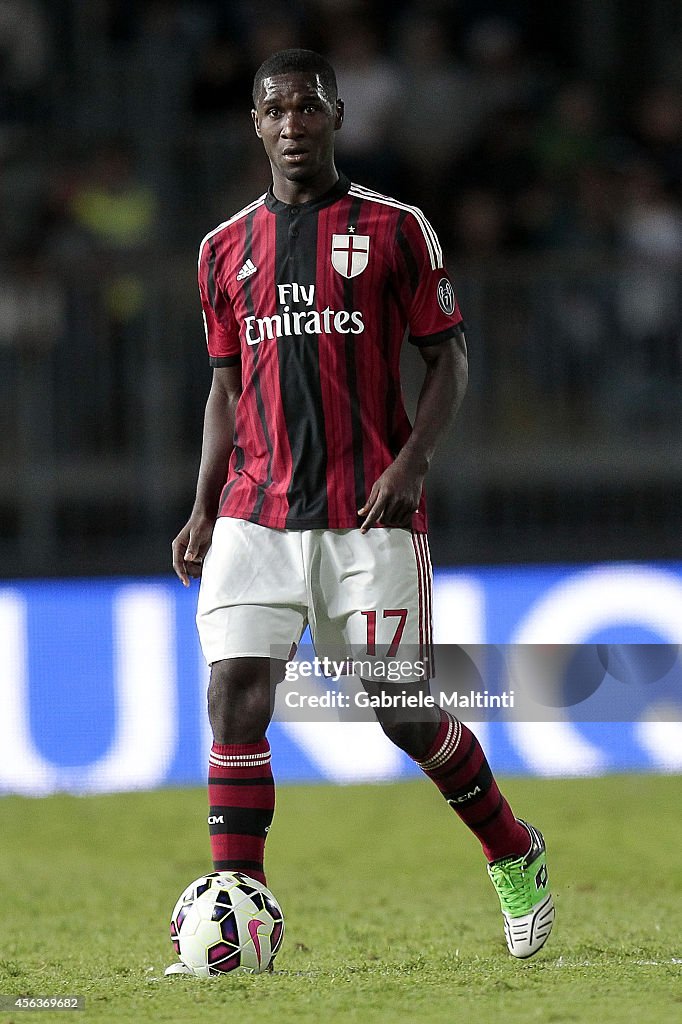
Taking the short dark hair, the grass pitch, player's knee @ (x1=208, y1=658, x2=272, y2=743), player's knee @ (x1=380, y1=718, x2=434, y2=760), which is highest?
the short dark hair

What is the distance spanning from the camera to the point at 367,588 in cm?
397

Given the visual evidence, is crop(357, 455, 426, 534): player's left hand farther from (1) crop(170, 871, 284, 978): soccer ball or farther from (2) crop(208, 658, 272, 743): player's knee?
(1) crop(170, 871, 284, 978): soccer ball

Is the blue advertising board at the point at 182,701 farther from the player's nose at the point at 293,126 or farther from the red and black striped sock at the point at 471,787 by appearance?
the player's nose at the point at 293,126

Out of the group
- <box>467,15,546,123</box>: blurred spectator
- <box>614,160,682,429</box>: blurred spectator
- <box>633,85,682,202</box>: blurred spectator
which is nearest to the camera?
<box>614,160,682,429</box>: blurred spectator

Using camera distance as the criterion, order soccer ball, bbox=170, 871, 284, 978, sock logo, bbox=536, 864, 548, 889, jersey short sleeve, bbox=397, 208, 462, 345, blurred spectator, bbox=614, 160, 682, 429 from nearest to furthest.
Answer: soccer ball, bbox=170, 871, 284, 978 < jersey short sleeve, bbox=397, 208, 462, 345 < sock logo, bbox=536, 864, 548, 889 < blurred spectator, bbox=614, 160, 682, 429

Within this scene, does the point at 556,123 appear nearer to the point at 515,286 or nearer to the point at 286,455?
the point at 515,286

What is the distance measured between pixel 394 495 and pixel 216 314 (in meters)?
0.71

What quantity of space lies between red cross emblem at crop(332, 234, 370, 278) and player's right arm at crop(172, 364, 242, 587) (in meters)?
0.42

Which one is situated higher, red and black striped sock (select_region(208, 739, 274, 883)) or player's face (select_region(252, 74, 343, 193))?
player's face (select_region(252, 74, 343, 193))

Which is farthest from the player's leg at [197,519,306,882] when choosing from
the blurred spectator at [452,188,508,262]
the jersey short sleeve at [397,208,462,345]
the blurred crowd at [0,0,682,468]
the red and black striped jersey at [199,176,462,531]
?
the blurred spectator at [452,188,508,262]

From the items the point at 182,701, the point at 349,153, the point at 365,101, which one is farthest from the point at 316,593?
the point at 365,101

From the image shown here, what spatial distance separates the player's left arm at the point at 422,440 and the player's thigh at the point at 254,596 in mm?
214

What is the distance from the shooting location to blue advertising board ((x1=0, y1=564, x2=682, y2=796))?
25.3ft

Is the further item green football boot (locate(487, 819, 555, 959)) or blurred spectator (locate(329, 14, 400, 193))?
blurred spectator (locate(329, 14, 400, 193))
